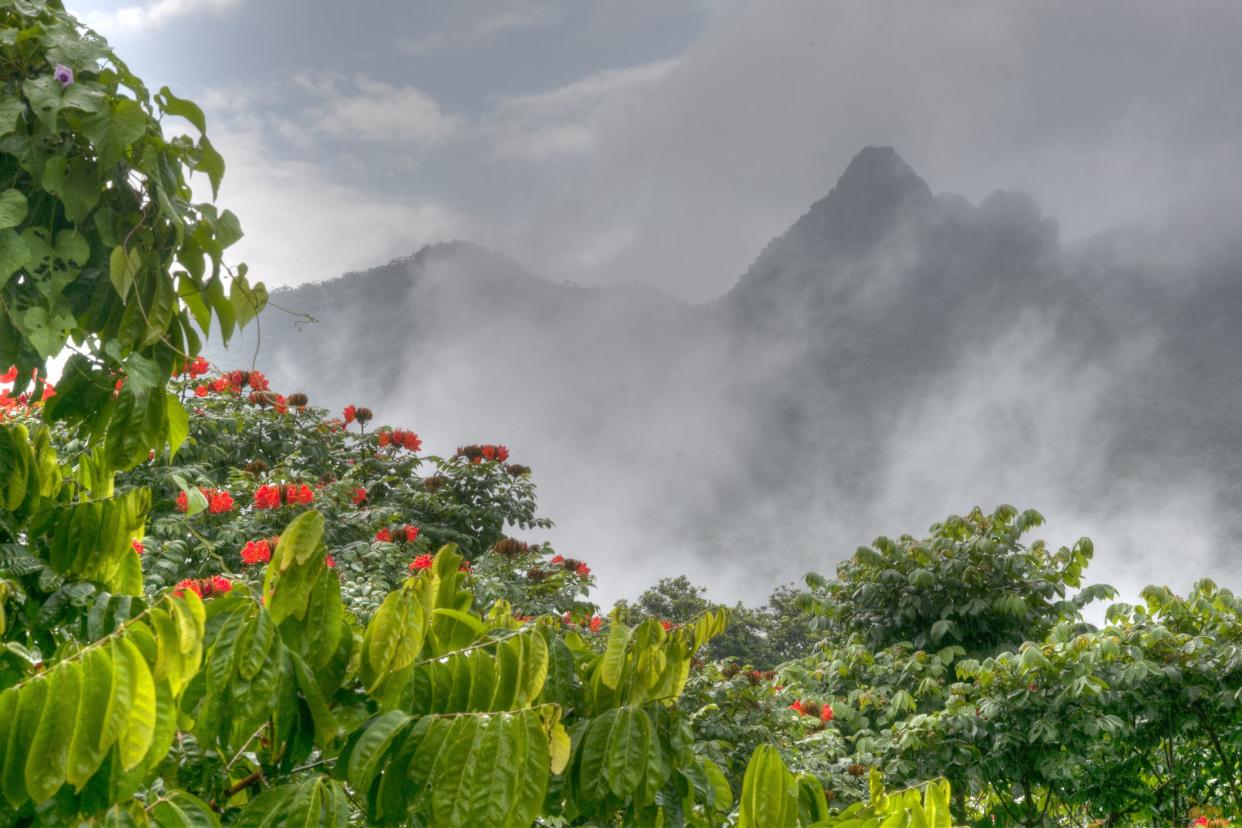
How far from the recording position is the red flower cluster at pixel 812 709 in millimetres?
4457

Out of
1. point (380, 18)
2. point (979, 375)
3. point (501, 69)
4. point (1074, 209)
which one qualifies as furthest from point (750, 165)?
point (380, 18)

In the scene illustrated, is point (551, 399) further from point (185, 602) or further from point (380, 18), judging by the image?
point (185, 602)

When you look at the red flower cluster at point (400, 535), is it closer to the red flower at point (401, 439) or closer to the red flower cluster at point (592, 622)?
the red flower cluster at point (592, 622)

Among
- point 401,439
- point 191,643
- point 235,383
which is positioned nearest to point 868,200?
point 401,439

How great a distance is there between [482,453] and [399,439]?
0.59 m

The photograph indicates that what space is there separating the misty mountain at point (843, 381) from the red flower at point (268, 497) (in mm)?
35692

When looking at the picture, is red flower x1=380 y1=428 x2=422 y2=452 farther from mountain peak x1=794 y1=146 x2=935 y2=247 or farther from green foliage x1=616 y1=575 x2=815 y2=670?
mountain peak x1=794 y1=146 x2=935 y2=247

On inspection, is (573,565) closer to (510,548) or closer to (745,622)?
(510,548)

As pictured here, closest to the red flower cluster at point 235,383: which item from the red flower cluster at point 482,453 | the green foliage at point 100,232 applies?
the red flower cluster at point 482,453

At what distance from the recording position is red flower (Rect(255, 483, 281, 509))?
404cm

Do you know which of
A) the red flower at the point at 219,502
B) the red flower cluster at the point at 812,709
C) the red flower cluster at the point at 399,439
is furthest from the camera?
the red flower cluster at the point at 399,439

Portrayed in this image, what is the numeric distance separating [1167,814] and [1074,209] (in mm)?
61520

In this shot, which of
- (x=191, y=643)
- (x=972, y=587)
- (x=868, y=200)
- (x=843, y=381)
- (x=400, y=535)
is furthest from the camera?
(x=868, y=200)

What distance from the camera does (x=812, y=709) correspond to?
4.56 metres
